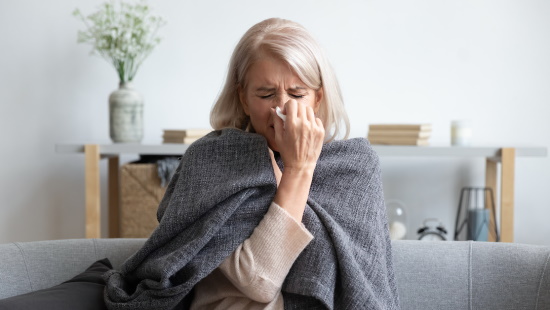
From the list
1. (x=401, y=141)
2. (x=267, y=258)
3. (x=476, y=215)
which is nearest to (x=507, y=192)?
(x=476, y=215)

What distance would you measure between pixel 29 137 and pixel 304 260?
239 cm

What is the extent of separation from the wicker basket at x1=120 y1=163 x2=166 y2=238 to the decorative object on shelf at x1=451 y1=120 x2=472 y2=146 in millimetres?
1209

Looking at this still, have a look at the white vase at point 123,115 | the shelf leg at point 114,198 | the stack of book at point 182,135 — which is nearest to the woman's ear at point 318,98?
the stack of book at point 182,135

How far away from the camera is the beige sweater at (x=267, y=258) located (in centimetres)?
138

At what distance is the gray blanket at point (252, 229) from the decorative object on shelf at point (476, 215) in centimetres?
148

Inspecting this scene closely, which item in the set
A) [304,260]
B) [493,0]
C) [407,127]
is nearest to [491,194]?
[407,127]

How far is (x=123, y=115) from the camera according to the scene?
3045 millimetres

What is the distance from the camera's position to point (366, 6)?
3.27 metres

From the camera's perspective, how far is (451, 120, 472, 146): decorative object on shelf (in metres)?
2.92

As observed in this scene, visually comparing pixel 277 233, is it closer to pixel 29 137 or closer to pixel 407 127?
pixel 407 127

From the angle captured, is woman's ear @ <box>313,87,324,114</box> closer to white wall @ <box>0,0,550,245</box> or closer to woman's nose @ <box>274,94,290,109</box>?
woman's nose @ <box>274,94,290,109</box>

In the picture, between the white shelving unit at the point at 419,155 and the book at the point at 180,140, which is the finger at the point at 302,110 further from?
the book at the point at 180,140

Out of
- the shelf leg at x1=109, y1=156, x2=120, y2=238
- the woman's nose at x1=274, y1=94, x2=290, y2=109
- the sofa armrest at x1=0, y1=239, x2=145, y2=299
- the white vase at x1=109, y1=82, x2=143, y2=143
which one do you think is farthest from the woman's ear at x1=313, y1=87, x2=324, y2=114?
the shelf leg at x1=109, y1=156, x2=120, y2=238

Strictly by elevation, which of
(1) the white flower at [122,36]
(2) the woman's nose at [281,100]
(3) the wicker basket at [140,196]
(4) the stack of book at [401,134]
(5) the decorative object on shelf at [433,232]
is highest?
(1) the white flower at [122,36]
